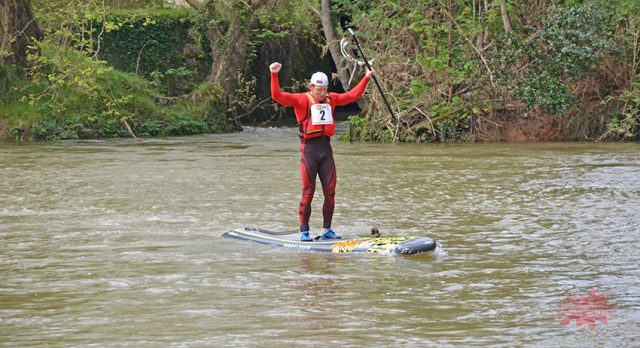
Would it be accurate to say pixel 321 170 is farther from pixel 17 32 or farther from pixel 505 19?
pixel 17 32

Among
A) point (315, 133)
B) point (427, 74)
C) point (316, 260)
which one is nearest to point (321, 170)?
point (315, 133)

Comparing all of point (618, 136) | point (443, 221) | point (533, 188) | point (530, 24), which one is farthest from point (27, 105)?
point (443, 221)

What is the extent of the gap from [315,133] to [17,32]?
20.9 metres

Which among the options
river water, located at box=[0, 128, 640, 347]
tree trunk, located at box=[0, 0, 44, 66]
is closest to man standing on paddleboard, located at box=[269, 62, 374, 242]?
river water, located at box=[0, 128, 640, 347]

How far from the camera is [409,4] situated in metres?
29.2

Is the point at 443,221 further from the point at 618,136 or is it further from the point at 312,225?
the point at 618,136

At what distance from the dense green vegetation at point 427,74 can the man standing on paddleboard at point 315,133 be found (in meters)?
15.5

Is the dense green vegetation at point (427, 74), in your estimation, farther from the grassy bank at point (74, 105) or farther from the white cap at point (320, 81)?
the white cap at point (320, 81)

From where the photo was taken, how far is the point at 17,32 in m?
31.8

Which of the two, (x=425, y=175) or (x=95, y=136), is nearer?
(x=425, y=175)

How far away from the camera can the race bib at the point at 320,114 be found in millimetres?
12703

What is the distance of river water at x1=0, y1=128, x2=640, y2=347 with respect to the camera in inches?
333

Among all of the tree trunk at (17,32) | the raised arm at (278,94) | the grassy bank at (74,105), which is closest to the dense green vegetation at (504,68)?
the grassy bank at (74,105)

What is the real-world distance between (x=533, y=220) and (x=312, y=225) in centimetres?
273
